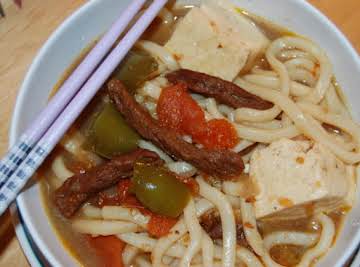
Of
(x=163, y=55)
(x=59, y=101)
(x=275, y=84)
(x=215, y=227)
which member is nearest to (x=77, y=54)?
(x=163, y=55)

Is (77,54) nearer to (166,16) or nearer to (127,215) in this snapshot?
(166,16)

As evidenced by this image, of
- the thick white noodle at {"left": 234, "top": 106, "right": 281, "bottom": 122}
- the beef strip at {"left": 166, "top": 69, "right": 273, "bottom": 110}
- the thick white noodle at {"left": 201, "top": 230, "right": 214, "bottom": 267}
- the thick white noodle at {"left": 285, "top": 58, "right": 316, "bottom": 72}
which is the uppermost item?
the thick white noodle at {"left": 285, "top": 58, "right": 316, "bottom": 72}

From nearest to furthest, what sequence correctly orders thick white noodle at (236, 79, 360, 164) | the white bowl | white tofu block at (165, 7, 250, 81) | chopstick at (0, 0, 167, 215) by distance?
chopstick at (0, 0, 167, 215), the white bowl, thick white noodle at (236, 79, 360, 164), white tofu block at (165, 7, 250, 81)

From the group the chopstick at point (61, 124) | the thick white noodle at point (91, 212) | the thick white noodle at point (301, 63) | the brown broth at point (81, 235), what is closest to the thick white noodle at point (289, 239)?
the brown broth at point (81, 235)

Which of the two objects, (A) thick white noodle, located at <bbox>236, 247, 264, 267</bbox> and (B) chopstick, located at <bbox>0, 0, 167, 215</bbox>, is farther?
(A) thick white noodle, located at <bbox>236, 247, 264, 267</bbox>

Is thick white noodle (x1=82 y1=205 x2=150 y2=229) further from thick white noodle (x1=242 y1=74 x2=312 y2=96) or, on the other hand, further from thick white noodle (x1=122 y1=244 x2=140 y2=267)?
thick white noodle (x1=242 y1=74 x2=312 y2=96)

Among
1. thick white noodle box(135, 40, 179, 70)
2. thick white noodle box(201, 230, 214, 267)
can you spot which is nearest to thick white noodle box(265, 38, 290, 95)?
thick white noodle box(135, 40, 179, 70)
